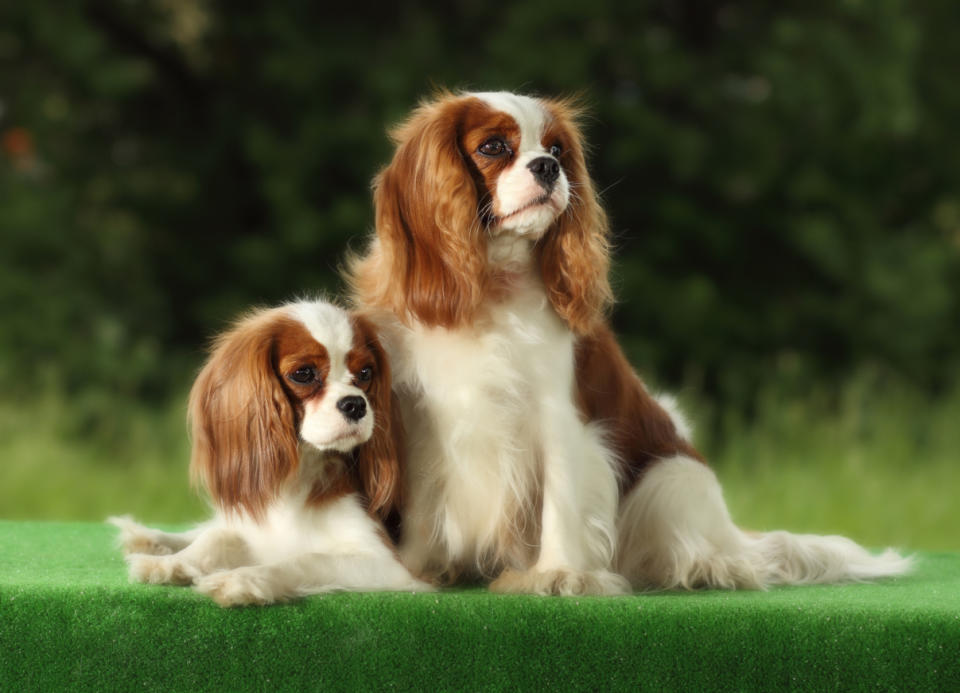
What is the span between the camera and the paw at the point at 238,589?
118 inches

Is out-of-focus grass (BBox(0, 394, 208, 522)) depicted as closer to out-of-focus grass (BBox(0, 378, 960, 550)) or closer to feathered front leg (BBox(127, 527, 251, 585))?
out-of-focus grass (BBox(0, 378, 960, 550))

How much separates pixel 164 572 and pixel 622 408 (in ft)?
4.53

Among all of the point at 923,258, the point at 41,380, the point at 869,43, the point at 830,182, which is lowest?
the point at 41,380

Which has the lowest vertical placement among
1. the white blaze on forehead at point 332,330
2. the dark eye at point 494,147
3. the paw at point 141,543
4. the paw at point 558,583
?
the paw at point 558,583

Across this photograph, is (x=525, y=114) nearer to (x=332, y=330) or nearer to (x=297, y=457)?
(x=332, y=330)

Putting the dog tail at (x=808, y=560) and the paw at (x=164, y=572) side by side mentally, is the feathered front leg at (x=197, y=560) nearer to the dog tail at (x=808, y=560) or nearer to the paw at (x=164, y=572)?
the paw at (x=164, y=572)

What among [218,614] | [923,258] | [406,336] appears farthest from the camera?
[923,258]

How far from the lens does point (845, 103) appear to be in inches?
365

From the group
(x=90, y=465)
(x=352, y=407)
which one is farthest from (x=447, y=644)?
(x=90, y=465)

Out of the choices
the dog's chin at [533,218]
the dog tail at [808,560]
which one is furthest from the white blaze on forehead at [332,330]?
the dog tail at [808,560]

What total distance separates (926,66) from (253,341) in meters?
8.20

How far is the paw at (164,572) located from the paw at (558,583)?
2.65ft

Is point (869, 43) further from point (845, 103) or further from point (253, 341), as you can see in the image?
point (253, 341)

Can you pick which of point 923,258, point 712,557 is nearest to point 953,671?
point 712,557
